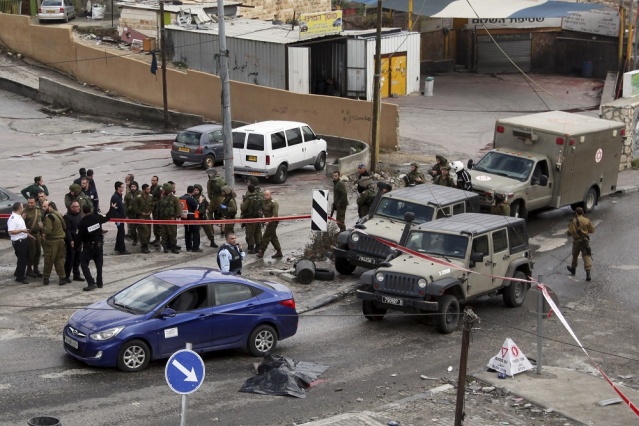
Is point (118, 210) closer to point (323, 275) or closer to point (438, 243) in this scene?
point (323, 275)

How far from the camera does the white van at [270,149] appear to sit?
30266 millimetres

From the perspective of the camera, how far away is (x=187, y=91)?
41.2 metres

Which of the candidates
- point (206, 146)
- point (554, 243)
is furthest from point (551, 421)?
point (206, 146)

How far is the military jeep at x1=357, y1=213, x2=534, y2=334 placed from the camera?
690 inches

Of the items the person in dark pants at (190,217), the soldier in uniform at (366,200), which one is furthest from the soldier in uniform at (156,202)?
the soldier in uniform at (366,200)

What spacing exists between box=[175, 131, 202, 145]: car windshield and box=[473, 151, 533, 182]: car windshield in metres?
9.62

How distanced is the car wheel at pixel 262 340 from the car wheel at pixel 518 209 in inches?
397

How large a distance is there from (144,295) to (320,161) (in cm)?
1761

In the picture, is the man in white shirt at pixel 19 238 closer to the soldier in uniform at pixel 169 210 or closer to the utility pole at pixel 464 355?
the soldier in uniform at pixel 169 210

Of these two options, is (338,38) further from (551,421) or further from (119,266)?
(551,421)

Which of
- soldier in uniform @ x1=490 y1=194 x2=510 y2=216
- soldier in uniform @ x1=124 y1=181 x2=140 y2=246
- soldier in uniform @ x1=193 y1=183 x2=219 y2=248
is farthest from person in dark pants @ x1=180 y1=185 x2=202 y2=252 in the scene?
soldier in uniform @ x1=490 y1=194 x2=510 y2=216

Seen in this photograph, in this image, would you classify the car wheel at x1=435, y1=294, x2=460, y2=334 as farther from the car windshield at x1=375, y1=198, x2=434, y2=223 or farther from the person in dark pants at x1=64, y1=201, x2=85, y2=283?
the person in dark pants at x1=64, y1=201, x2=85, y2=283

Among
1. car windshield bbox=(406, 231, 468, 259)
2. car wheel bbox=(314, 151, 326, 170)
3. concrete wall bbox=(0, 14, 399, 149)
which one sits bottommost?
car wheel bbox=(314, 151, 326, 170)

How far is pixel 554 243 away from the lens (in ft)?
80.3
